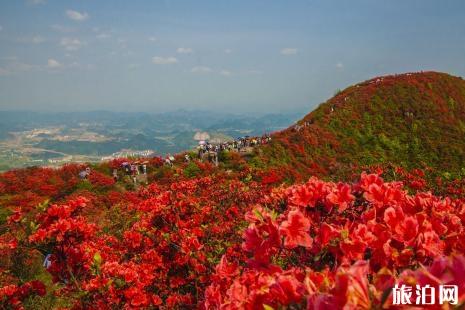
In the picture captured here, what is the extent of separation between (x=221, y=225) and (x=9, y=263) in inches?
303

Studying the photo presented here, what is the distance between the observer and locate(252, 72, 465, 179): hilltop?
29.1m

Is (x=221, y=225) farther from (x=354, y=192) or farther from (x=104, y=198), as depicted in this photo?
(x=104, y=198)

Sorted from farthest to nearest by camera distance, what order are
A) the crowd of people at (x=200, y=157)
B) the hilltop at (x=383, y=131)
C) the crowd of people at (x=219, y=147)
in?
the hilltop at (x=383, y=131), the crowd of people at (x=219, y=147), the crowd of people at (x=200, y=157)

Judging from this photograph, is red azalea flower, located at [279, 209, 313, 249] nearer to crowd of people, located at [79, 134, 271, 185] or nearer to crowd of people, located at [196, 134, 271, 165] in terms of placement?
crowd of people, located at [79, 134, 271, 185]

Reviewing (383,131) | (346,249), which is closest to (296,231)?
(346,249)

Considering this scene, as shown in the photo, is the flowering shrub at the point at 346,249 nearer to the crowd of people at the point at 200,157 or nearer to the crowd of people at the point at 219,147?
the crowd of people at the point at 200,157

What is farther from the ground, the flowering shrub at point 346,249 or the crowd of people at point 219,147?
the flowering shrub at point 346,249

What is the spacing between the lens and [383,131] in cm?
3525

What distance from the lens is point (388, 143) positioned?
33.4 meters

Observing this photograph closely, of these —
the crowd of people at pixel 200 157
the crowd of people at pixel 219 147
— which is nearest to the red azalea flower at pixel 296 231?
the crowd of people at pixel 200 157

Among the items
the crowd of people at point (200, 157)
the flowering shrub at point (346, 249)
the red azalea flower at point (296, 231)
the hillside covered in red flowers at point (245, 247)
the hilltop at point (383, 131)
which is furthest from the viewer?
the hilltop at point (383, 131)

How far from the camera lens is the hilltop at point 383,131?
29.1 metres

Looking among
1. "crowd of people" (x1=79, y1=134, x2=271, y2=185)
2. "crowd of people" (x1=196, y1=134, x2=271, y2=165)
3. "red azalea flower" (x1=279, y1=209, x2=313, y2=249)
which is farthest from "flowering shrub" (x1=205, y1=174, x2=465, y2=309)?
"crowd of people" (x1=196, y1=134, x2=271, y2=165)

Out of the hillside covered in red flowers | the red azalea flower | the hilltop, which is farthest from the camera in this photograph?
the hilltop
